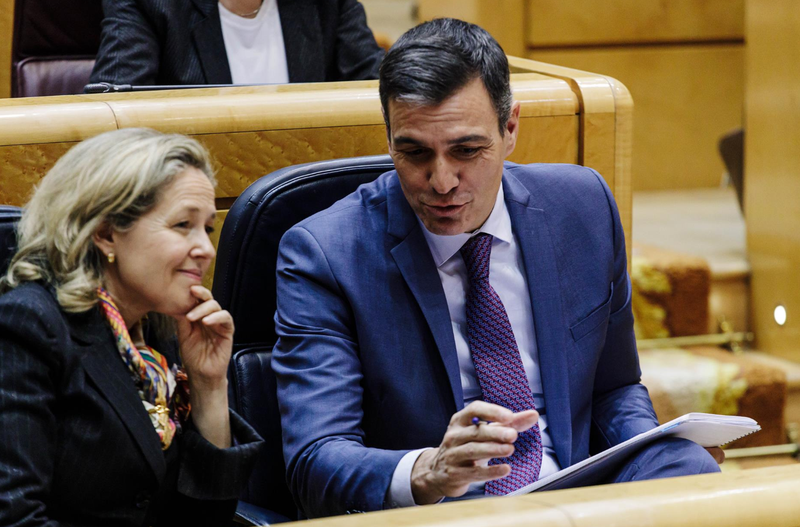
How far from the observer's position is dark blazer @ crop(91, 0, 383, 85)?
1.89 metres

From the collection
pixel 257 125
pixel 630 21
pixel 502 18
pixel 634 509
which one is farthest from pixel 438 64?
pixel 630 21

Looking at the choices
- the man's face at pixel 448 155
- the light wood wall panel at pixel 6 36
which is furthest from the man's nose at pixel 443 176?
the light wood wall panel at pixel 6 36

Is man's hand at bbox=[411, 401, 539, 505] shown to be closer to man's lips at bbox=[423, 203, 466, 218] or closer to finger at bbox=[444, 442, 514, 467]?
finger at bbox=[444, 442, 514, 467]

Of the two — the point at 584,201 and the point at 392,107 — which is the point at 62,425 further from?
the point at 584,201

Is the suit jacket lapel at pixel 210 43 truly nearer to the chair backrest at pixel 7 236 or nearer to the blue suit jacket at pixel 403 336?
the blue suit jacket at pixel 403 336

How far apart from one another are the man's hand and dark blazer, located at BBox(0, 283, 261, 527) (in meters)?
0.29

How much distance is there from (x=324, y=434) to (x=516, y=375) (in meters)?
0.26

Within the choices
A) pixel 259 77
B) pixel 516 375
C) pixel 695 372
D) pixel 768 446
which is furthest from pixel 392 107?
pixel 768 446

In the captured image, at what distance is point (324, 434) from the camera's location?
1.14 meters

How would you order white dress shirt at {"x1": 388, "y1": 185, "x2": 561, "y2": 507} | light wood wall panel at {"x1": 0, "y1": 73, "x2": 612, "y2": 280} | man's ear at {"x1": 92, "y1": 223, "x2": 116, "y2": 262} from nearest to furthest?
1. man's ear at {"x1": 92, "y1": 223, "x2": 116, "y2": 262}
2. white dress shirt at {"x1": 388, "y1": 185, "x2": 561, "y2": 507}
3. light wood wall panel at {"x1": 0, "y1": 73, "x2": 612, "y2": 280}

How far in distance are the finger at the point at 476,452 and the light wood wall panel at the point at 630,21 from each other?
9.13 ft

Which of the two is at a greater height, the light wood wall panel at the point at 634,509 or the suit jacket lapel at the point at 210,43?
the suit jacket lapel at the point at 210,43

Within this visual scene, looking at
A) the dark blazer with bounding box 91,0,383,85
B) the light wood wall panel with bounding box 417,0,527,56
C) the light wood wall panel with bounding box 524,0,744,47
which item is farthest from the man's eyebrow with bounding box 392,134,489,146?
the light wood wall panel with bounding box 524,0,744,47

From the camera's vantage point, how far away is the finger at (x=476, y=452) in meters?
0.96
